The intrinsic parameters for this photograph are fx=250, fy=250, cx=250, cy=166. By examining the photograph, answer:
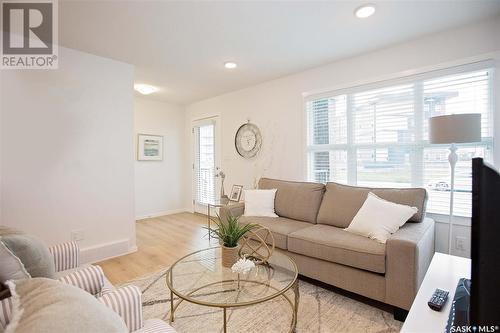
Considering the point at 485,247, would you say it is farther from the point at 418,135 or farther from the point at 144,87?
the point at 144,87

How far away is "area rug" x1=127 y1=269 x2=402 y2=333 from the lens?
175 centimetres

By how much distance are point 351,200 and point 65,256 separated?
2511mm

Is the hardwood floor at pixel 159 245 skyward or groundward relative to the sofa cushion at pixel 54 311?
groundward

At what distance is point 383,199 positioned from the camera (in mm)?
2389

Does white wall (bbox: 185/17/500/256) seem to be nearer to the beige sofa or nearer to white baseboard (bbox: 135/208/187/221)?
the beige sofa

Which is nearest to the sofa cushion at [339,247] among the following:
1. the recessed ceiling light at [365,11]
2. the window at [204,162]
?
the recessed ceiling light at [365,11]

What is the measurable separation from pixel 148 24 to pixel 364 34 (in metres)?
2.07

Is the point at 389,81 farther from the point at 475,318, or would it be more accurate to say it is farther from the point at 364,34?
the point at 475,318

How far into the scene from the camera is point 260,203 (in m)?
3.10

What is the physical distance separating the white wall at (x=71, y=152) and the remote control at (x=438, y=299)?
10.6ft

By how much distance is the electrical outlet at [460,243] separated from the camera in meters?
2.33

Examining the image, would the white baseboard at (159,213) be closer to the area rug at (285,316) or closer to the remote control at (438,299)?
the area rug at (285,316)

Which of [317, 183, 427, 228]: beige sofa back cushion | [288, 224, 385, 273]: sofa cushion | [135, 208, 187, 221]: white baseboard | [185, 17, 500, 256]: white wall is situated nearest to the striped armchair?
[288, 224, 385, 273]: sofa cushion

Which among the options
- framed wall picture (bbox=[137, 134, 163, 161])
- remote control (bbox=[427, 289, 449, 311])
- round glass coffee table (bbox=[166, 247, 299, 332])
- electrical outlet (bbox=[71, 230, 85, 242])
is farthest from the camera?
framed wall picture (bbox=[137, 134, 163, 161])
